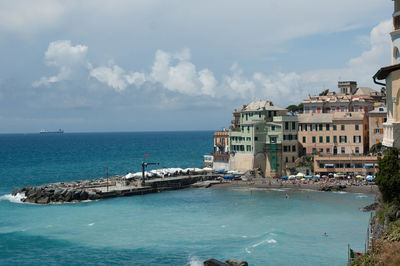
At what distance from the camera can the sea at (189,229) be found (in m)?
43.3

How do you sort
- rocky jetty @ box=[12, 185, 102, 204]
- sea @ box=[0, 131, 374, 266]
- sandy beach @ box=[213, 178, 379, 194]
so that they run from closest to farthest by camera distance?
sea @ box=[0, 131, 374, 266] < rocky jetty @ box=[12, 185, 102, 204] < sandy beach @ box=[213, 178, 379, 194]

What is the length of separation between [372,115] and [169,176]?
133ft

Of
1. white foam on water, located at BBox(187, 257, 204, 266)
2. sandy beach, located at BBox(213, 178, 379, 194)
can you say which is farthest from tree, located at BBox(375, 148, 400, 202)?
sandy beach, located at BBox(213, 178, 379, 194)

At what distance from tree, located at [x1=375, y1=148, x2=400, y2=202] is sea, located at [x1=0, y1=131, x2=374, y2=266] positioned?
29.4 ft

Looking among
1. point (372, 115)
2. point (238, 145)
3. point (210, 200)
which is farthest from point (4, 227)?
point (372, 115)

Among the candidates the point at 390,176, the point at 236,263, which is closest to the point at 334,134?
the point at 390,176

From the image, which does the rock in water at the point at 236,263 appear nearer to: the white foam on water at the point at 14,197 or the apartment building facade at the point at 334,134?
the white foam on water at the point at 14,197

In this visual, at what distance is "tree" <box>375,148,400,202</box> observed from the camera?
33.8 meters

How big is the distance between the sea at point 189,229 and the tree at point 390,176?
896cm

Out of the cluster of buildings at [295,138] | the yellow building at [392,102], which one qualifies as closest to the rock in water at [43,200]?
the cluster of buildings at [295,138]

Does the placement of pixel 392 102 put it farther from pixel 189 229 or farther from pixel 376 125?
pixel 376 125

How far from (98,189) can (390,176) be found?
184ft

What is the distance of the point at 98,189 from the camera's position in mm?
80688

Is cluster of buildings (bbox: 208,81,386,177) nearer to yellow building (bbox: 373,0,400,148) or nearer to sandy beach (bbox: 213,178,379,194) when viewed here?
sandy beach (bbox: 213,178,379,194)
